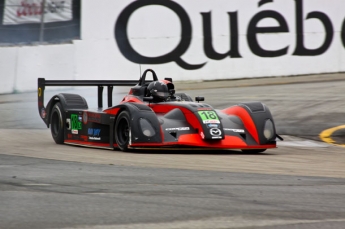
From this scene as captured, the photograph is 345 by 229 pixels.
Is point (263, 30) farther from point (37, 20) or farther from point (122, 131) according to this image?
point (122, 131)

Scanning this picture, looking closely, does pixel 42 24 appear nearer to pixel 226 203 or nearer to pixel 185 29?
pixel 185 29

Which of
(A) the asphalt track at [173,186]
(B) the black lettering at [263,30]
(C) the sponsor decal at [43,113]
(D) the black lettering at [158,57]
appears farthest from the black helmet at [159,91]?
(B) the black lettering at [263,30]

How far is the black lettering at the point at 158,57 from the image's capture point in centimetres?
2244

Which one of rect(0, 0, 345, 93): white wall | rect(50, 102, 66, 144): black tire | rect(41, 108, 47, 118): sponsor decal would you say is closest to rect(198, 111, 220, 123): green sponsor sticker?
rect(50, 102, 66, 144): black tire

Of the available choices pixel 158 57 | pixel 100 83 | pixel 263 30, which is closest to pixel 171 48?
pixel 158 57

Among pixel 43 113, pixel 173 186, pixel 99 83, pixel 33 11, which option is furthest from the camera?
pixel 33 11

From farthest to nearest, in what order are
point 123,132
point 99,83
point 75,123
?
point 99,83 < point 75,123 < point 123,132

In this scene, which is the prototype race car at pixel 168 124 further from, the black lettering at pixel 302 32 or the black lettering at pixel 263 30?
the black lettering at pixel 302 32

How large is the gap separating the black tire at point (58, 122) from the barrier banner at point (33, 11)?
894 cm

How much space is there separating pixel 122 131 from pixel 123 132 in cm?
3

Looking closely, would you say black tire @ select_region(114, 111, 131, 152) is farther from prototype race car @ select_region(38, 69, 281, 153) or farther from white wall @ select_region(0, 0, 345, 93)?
white wall @ select_region(0, 0, 345, 93)

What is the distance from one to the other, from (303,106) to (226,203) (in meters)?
11.7

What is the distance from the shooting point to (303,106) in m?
17.5

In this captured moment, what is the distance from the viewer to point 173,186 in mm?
7031
